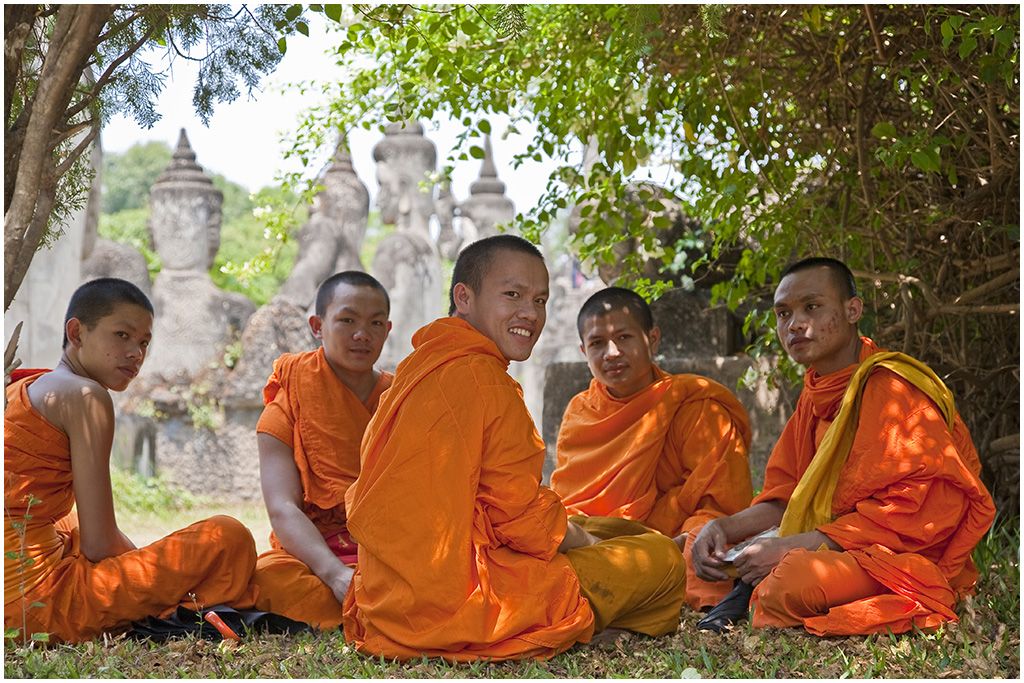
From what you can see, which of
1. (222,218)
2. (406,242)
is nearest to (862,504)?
(406,242)

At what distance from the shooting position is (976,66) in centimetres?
561

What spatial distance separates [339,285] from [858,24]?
10.2ft

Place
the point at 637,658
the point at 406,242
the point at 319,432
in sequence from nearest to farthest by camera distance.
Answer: the point at 637,658, the point at 319,432, the point at 406,242

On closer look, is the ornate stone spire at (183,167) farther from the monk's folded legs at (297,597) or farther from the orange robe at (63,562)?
the monk's folded legs at (297,597)

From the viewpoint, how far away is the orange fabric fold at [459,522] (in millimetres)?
3662

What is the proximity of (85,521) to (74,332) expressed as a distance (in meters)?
0.74

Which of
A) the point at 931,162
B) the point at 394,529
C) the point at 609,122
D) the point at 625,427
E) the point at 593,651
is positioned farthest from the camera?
the point at 609,122

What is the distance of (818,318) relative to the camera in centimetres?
463

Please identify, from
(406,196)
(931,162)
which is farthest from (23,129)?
(406,196)

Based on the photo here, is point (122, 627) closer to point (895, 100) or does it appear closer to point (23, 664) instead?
point (23, 664)

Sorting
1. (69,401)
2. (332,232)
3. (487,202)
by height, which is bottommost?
(69,401)

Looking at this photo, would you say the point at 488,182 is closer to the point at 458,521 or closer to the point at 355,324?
the point at 355,324

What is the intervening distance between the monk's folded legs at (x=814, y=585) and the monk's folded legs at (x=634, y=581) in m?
0.37

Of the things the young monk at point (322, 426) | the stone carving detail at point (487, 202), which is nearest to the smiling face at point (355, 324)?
the young monk at point (322, 426)
